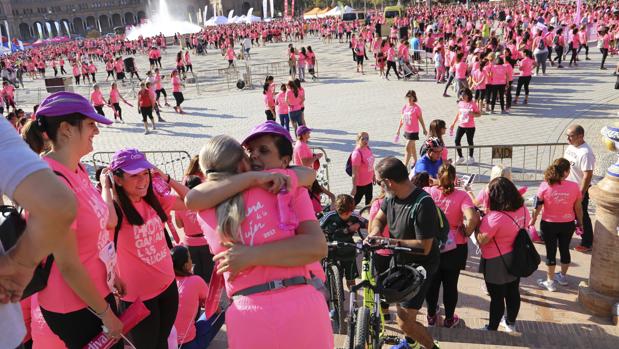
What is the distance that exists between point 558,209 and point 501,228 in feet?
4.77

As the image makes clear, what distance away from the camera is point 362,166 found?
8.04 meters

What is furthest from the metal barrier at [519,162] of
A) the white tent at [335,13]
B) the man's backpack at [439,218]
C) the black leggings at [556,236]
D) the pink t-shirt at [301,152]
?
the white tent at [335,13]

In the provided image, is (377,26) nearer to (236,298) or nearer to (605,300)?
(605,300)

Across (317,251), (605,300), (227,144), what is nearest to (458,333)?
(605,300)

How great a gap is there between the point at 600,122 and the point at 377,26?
2392 centimetres

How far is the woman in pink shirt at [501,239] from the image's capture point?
15.7ft

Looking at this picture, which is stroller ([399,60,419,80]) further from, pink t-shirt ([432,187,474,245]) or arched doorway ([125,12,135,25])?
arched doorway ([125,12,135,25])

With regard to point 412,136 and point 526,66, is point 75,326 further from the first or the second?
point 526,66

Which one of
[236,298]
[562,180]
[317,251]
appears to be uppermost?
[317,251]

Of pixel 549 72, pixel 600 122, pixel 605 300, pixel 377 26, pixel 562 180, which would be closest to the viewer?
pixel 605 300

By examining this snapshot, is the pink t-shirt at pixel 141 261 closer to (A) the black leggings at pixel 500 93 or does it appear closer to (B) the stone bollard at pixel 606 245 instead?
(B) the stone bollard at pixel 606 245

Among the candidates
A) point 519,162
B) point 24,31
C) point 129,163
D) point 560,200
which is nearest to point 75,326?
point 129,163

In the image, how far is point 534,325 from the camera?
5246 millimetres

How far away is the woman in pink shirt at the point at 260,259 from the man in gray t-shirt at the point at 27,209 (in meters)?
0.65
